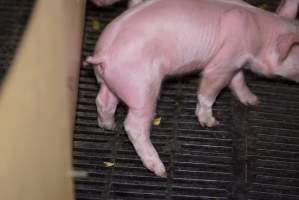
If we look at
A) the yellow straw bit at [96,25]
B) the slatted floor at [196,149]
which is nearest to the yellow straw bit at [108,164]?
the slatted floor at [196,149]

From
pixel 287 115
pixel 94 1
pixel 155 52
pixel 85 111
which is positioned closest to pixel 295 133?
pixel 287 115

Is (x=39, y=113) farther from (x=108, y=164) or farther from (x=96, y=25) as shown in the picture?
(x=96, y=25)

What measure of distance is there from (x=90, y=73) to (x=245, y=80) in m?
0.70

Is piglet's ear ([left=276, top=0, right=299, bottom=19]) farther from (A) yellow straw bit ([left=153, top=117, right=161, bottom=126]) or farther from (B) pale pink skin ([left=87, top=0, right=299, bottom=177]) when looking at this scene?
(A) yellow straw bit ([left=153, top=117, right=161, bottom=126])

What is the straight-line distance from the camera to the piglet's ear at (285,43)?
206cm

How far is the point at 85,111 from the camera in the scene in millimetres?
2275

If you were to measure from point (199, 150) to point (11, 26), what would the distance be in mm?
887

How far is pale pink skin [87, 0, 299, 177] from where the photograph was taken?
193 centimetres

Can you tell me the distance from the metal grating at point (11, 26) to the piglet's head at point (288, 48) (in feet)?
3.18

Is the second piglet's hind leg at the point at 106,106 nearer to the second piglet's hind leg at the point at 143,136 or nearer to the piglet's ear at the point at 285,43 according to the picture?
the second piglet's hind leg at the point at 143,136

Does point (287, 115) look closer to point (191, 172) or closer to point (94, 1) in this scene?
point (191, 172)

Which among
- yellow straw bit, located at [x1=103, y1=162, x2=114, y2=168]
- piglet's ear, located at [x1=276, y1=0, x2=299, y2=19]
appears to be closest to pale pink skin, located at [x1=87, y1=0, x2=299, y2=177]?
piglet's ear, located at [x1=276, y1=0, x2=299, y2=19]

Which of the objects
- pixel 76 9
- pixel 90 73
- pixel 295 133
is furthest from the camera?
pixel 90 73

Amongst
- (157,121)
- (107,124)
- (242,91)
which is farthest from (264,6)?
(107,124)
